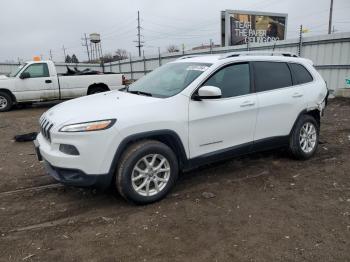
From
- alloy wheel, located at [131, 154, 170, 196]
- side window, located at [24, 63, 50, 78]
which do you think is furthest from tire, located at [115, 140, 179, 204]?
side window, located at [24, 63, 50, 78]

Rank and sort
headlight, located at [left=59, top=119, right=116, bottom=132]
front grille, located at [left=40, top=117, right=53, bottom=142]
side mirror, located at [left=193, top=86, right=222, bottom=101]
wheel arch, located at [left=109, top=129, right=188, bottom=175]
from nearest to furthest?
headlight, located at [left=59, top=119, right=116, bottom=132], wheel arch, located at [left=109, top=129, right=188, bottom=175], front grille, located at [left=40, top=117, right=53, bottom=142], side mirror, located at [left=193, top=86, right=222, bottom=101]

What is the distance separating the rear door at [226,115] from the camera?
4.06m

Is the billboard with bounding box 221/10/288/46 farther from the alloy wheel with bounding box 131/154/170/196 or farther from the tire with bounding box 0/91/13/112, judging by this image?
the alloy wheel with bounding box 131/154/170/196

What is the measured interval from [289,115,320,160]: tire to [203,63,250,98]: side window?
1.25 m

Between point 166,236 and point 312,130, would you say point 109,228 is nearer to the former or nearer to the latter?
point 166,236

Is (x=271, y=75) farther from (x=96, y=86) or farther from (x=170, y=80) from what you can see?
(x=96, y=86)

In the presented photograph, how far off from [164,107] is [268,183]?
1.86m

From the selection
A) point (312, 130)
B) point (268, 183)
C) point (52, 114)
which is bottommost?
point (268, 183)

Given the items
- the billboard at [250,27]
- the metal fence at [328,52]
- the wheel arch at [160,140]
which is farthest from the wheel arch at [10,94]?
the billboard at [250,27]

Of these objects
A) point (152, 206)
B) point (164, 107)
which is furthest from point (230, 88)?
point (152, 206)

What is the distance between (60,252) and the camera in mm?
2988

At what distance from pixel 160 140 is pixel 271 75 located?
2116 mm

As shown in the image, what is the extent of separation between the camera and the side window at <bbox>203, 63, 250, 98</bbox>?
4.32 m

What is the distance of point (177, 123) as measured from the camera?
388cm
